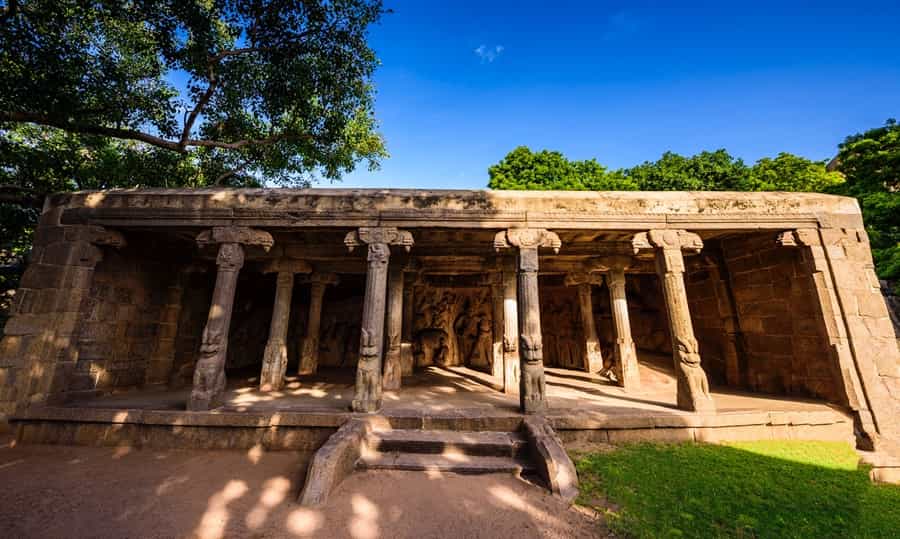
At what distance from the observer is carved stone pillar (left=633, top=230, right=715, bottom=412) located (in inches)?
200

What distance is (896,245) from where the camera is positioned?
420 inches

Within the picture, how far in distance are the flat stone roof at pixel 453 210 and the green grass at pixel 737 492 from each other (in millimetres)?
3637

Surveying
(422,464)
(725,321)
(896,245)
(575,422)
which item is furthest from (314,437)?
(896,245)

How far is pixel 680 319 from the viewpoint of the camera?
5395mm

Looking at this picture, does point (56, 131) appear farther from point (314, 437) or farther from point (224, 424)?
point (314, 437)

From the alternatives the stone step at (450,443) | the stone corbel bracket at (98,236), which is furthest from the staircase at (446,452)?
the stone corbel bracket at (98,236)

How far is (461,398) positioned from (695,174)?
1898 centimetres

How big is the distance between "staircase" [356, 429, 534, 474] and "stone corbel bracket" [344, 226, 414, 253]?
10.1 feet

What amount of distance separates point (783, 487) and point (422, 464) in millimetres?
4151

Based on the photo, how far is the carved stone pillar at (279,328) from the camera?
718cm

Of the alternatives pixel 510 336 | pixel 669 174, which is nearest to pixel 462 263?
pixel 510 336

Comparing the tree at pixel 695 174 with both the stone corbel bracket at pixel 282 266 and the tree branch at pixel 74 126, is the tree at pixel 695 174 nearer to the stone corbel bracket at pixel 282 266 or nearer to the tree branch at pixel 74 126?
the stone corbel bracket at pixel 282 266

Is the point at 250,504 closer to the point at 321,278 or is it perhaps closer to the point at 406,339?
the point at 406,339

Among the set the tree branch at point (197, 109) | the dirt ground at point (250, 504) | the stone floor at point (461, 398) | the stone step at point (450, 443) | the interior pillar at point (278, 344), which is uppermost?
the tree branch at point (197, 109)
